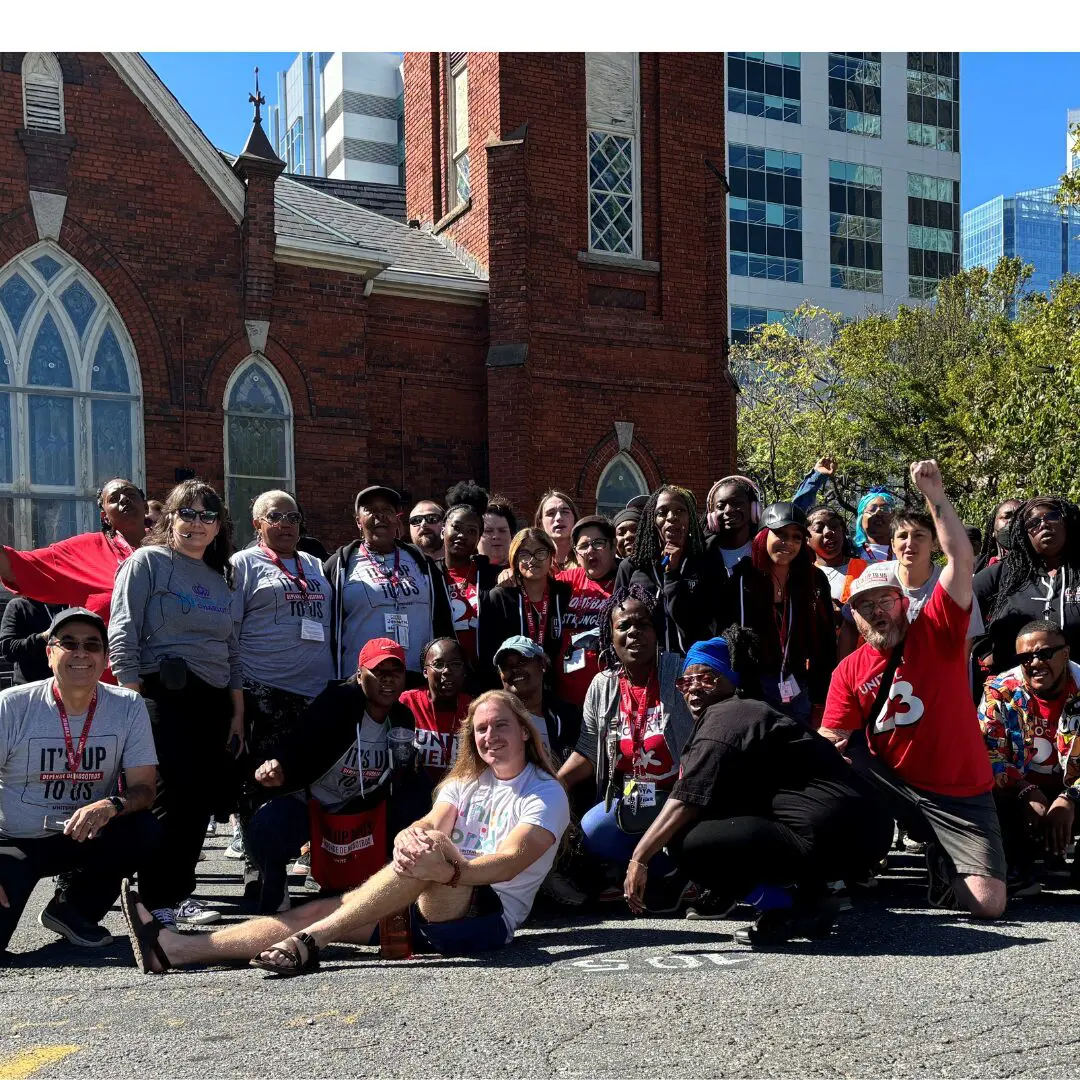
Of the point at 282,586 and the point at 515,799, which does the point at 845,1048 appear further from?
the point at 282,586

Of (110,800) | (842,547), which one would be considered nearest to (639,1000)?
(110,800)

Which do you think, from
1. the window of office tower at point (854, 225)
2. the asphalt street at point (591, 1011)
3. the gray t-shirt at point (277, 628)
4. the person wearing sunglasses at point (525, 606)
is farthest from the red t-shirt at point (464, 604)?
the window of office tower at point (854, 225)

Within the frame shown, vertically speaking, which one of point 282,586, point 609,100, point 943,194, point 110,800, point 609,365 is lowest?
point 110,800

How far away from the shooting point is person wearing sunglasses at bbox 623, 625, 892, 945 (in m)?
5.52

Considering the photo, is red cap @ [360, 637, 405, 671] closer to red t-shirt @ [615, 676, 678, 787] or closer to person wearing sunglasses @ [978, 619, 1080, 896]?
red t-shirt @ [615, 676, 678, 787]

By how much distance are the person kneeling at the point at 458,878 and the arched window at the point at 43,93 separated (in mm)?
12167

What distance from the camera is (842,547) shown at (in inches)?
329

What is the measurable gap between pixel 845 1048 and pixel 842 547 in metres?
4.75

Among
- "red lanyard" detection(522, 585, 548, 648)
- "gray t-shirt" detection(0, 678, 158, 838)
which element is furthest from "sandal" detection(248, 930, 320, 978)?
"red lanyard" detection(522, 585, 548, 648)

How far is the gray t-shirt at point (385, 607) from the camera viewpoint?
7.07 metres

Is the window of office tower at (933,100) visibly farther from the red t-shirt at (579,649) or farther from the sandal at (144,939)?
the sandal at (144,939)

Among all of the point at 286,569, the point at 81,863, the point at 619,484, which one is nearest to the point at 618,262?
the point at 619,484

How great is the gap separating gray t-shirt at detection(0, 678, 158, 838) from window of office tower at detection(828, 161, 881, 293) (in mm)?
→ 54912

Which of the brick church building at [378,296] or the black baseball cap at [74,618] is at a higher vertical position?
the brick church building at [378,296]
